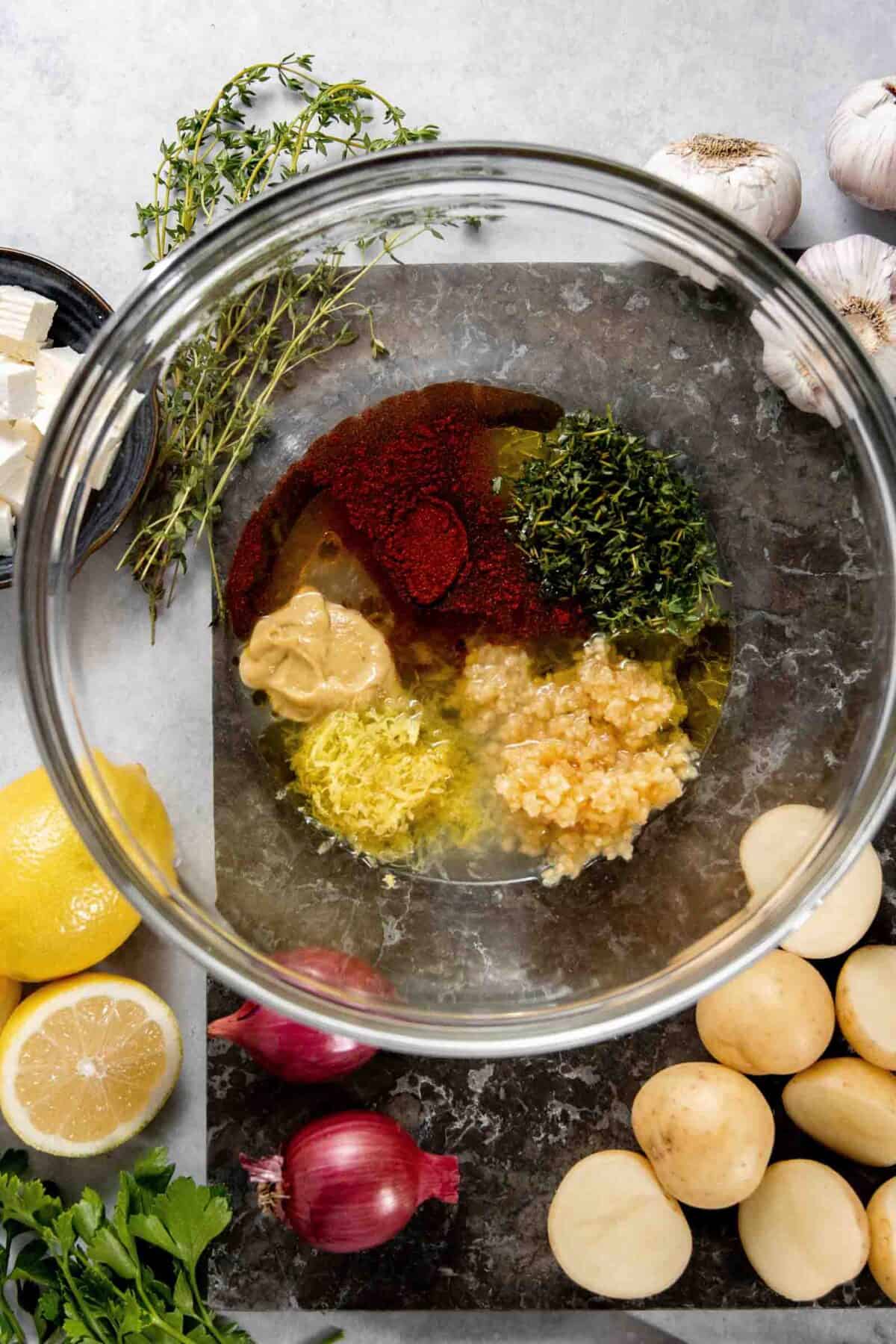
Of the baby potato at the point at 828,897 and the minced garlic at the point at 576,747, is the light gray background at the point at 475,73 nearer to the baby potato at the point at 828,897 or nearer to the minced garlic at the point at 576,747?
the minced garlic at the point at 576,747

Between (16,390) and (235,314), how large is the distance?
0.27m

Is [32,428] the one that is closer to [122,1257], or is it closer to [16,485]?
[16,485]

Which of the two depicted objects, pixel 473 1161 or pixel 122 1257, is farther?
pixel 473 1161

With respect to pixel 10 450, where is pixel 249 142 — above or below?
above

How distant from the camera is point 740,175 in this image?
1404 mm

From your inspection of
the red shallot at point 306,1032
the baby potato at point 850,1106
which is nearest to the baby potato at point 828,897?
the baby potato at point 850,1106

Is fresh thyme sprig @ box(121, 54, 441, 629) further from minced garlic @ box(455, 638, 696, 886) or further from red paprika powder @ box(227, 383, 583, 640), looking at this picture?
minced garlic @ box(455, 638, 696, 886)

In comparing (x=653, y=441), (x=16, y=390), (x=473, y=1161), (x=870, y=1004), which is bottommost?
(x=473, y=1161)

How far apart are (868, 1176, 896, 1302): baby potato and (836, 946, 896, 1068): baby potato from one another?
0.15 metres

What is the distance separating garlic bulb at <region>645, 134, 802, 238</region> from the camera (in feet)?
4.61

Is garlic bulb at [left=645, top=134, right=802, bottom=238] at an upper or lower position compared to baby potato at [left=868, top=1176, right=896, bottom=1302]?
upper

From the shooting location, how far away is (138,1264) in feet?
4.45

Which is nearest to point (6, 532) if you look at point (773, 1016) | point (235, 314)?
point (235, 314)

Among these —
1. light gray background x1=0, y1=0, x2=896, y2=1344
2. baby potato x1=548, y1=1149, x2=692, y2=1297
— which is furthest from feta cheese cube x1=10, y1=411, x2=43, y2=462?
baby potato x1=548, y1=1149, x2=692, y2=1297
